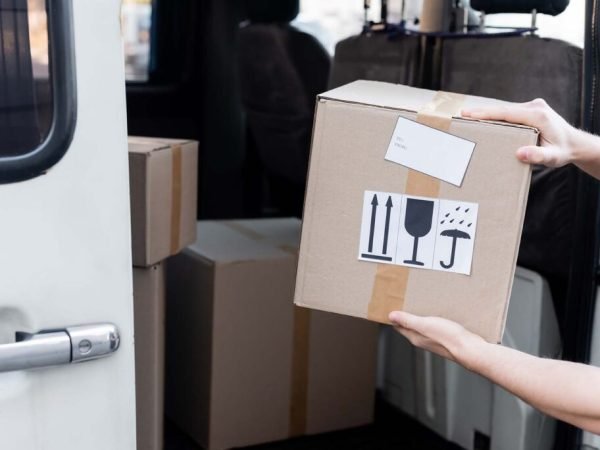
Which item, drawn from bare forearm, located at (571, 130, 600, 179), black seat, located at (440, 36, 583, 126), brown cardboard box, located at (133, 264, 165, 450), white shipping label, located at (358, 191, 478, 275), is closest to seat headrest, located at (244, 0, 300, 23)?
black seat, located at (440, 36, 583, 126)

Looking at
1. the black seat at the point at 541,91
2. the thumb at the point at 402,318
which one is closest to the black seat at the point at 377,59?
the black seat at the point at 541,91

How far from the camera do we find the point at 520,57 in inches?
72.2

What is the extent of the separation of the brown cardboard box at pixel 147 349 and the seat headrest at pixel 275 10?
1165 millimetres

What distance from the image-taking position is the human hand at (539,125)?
1.10 meters

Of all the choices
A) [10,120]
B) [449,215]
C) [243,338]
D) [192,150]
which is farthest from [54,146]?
[243,338]

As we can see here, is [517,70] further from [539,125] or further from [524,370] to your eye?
[524,370]

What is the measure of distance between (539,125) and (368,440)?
150 cm

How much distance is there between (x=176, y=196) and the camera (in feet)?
6.11

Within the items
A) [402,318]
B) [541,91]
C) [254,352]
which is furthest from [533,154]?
[254,352]

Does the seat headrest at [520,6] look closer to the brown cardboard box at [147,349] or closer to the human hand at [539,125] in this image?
the human hand at [539,125]

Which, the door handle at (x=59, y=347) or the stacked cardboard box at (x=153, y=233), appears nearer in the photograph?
the door handle at (x=59, y=347)

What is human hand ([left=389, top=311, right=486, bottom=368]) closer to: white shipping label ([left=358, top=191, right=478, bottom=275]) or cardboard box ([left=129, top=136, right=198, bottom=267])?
white shipping label ([left=358, top=191, right=478, bottom=275])

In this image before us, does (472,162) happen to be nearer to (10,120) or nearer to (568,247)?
(10,120)

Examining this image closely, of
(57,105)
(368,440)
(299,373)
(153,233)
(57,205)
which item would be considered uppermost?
(57,105)
